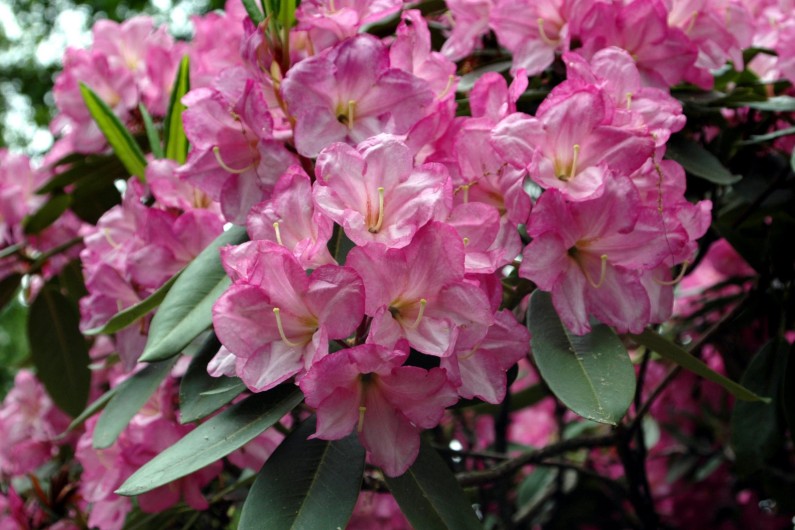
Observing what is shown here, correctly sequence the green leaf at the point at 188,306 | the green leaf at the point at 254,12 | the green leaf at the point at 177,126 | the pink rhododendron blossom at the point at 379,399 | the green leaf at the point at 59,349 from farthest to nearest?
1. the green leaf at the point at 59,349
2. the green leaf at the point at 177,126
3. the green leaf at the point at 254,12
4. the green leaf at the point at 188,306
5. the pink rhododendron blossom at the point at 379,399

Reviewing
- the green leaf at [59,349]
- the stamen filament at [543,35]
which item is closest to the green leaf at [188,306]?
the stamen filament at [543,35]

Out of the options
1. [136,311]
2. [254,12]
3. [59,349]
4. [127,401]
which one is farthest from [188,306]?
[59,349]

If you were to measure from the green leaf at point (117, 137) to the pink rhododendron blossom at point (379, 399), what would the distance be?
0.47m

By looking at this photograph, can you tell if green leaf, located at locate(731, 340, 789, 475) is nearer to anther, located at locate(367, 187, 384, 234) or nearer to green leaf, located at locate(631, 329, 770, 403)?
green leaf, located at locate(631, 329, 770, 403)

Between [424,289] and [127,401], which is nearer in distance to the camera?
[424,289]

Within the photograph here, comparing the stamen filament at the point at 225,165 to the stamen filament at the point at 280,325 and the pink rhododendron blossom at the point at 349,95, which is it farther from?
the stamen filament at the point at 280,325

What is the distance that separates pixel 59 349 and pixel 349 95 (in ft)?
2.57

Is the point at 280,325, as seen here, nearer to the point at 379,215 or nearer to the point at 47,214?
the point at 379,215

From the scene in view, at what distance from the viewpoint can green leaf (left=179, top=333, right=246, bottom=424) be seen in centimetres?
73

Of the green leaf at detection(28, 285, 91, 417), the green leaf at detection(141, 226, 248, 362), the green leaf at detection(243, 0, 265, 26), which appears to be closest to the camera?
the green leaf at detection(141, 226, 248, 362)

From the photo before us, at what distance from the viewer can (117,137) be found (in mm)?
1010

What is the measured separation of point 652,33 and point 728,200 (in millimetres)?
374

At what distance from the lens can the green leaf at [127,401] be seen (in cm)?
86

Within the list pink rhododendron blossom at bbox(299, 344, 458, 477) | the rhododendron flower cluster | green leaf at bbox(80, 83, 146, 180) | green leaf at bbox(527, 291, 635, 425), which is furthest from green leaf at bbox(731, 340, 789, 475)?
green leaf at bbox(80, 83, 146, 180)
